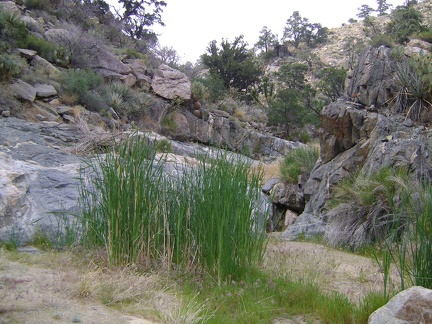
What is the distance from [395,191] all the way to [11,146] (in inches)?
→ 266

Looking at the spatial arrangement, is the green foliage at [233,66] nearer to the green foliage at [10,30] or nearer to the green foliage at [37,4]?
the green foliage at [37,4]

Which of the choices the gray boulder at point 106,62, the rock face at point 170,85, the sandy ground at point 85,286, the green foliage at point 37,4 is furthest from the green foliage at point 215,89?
the sandy ground at point 85,286

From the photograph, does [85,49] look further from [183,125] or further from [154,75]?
[183,125]

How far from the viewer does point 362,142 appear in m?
9.32

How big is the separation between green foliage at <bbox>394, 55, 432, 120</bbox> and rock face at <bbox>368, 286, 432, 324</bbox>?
707 cm

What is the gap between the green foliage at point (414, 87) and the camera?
9125 mm

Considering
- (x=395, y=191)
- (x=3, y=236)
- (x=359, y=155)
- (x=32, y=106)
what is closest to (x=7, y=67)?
(x=32, y=106)

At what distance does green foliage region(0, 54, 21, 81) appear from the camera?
12.3 meters

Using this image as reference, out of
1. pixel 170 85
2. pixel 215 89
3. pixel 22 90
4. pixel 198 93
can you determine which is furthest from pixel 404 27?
pixel 22 90

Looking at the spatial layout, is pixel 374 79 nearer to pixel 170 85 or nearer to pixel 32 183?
pixel 32 183

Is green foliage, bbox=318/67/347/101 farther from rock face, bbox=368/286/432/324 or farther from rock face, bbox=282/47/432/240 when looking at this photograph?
rock face, bbox=368/286/432/324

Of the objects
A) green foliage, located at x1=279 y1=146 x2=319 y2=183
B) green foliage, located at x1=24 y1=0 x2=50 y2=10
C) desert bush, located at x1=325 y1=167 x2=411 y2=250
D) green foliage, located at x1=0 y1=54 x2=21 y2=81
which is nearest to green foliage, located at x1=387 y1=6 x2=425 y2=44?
green foliage, located at x1=279 y1=146 x2=319 y2=183

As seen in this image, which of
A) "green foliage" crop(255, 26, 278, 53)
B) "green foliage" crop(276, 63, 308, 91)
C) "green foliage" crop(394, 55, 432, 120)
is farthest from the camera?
"green foliage" crop(255, 26, 278, 53)

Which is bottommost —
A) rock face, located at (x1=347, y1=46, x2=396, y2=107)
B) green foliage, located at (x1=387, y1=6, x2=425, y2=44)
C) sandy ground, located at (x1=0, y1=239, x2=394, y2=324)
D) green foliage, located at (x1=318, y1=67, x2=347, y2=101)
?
sandy ground, located at (x1=0, y1=239, x2=394, y2=324)
